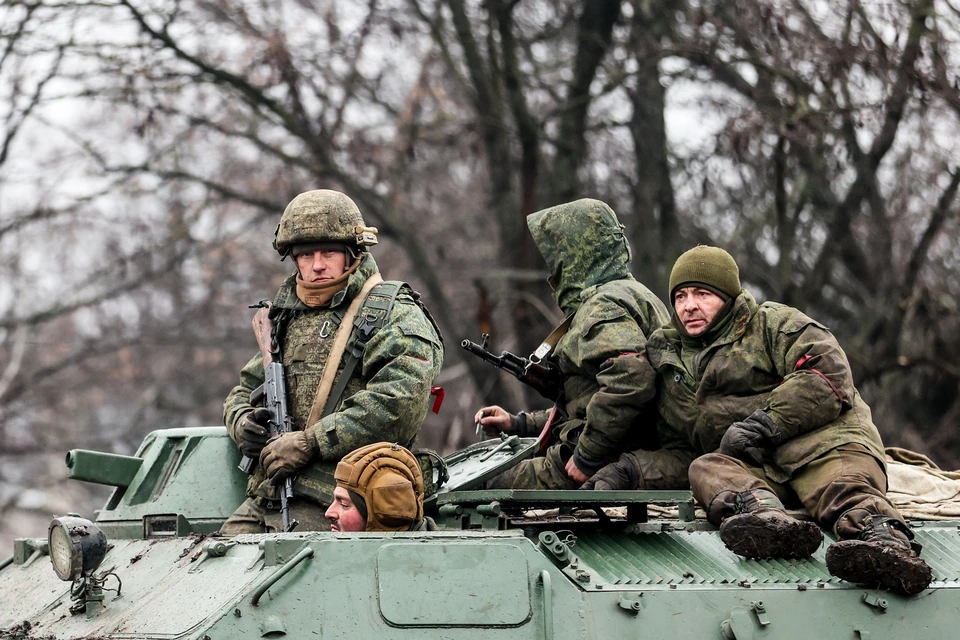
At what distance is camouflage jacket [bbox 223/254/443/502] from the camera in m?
7.31

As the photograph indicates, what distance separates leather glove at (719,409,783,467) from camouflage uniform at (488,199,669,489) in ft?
2.18

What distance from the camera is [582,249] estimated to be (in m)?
8.61

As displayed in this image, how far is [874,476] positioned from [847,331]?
10903 millimetres

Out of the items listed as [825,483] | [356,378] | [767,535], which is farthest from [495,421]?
[767,535]

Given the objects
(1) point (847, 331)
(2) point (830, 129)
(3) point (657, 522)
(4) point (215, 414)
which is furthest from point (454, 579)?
(4) point (215, 414)

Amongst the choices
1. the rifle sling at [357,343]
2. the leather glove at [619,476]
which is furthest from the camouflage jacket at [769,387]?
the rifle sling at [357,343]

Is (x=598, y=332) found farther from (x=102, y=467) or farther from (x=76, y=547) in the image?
(x=76, y=547)

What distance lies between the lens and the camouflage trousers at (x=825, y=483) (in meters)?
6.93

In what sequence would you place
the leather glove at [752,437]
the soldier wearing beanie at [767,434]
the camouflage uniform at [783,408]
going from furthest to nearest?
the leather glove at [752,437], the camouflage uniform at [783,408], the soldier wearing beanie at [767,434]

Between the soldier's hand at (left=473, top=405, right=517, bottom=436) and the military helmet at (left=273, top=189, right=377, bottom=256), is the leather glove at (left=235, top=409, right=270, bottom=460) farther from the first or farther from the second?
the soldier's hand at (left=473, top=405, right=517, bottom=436)

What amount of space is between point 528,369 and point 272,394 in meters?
1.47

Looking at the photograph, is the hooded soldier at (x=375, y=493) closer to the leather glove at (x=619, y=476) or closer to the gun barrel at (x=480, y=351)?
the leather glove at (x=619, y=476)

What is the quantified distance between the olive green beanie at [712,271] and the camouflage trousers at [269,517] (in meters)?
2.10

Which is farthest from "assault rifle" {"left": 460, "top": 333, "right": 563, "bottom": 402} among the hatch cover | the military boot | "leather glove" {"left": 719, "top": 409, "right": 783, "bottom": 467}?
the hatch cover
